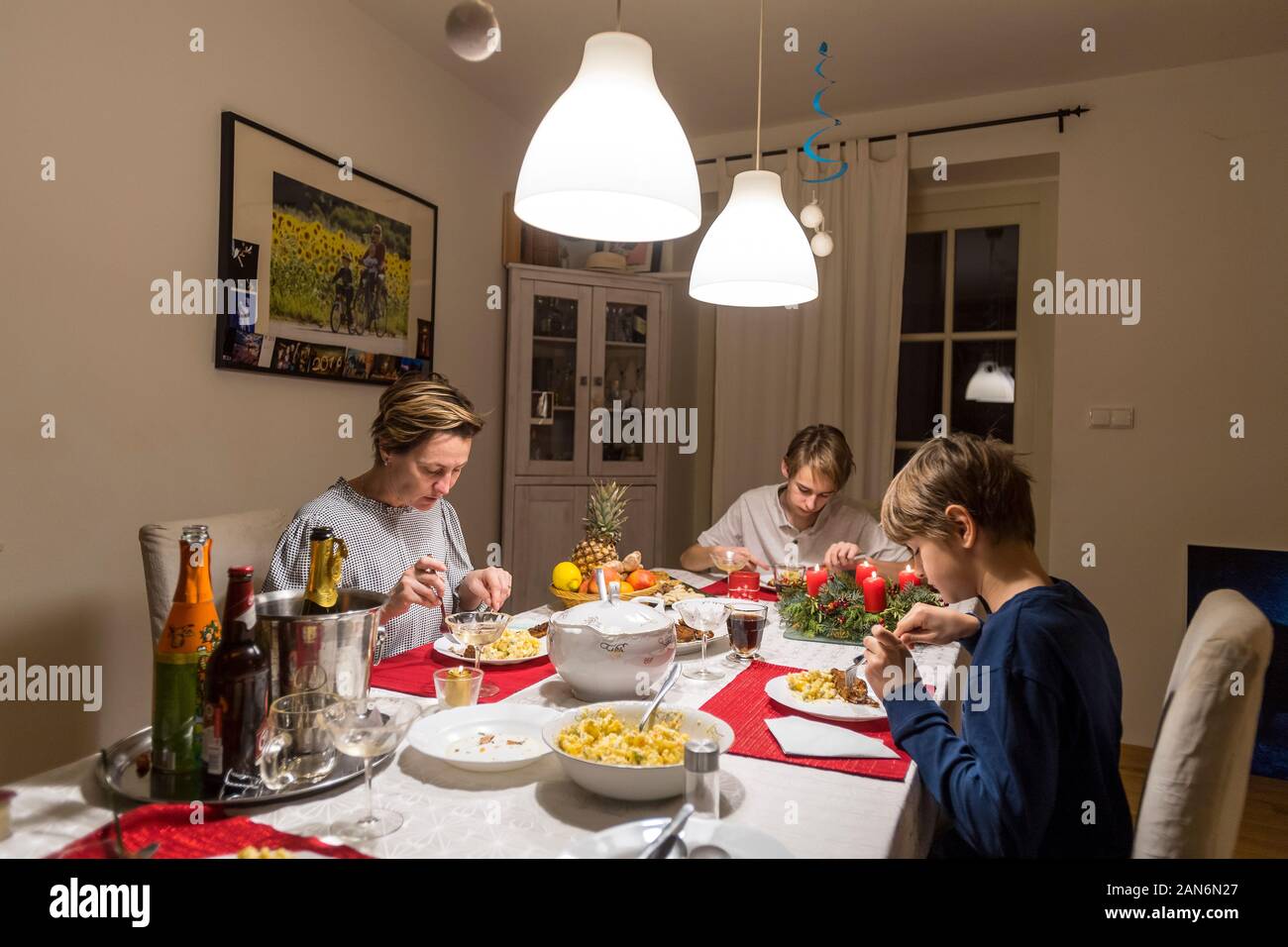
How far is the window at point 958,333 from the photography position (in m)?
3.81

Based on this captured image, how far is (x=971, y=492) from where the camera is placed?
4.02 feet

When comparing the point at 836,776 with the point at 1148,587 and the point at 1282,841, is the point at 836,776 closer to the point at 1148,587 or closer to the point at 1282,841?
the point at 1282,841

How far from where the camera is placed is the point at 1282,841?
8.41 feet

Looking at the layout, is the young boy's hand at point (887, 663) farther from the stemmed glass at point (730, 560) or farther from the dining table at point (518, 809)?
the stemmed glass at point (730, 560)

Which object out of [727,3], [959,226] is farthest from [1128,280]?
[727,3]

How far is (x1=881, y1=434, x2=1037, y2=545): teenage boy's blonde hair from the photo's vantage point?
4.02 feet

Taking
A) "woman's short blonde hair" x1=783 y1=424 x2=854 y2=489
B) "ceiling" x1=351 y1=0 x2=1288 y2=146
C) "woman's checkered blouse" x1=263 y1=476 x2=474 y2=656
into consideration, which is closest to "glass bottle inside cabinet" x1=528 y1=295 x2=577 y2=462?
"ceiling" x1=351 y1=0 x2=1288 y2=146

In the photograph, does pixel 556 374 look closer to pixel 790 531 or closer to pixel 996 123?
pixel 790 531

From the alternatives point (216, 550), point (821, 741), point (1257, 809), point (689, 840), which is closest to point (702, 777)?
point (689, 840)

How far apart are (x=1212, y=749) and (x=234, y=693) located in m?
1.22

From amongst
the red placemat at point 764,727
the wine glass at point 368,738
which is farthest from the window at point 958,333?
the wine glass at point 368,738

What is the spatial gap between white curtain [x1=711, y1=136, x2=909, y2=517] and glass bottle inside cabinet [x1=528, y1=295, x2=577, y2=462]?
80 cm

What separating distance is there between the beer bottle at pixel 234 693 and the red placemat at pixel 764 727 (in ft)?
2.19
